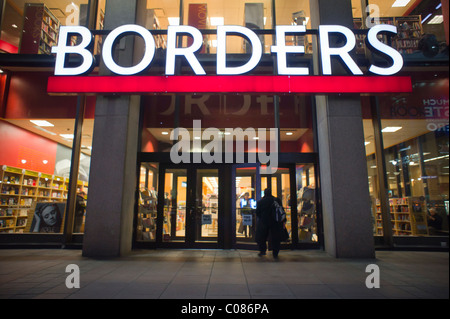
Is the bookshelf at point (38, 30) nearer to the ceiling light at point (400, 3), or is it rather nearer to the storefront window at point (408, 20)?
the storefront window at point (408, 20)

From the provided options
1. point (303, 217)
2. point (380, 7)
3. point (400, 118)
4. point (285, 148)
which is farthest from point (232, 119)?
point (380, 7)

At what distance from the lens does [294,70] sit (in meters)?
6.72

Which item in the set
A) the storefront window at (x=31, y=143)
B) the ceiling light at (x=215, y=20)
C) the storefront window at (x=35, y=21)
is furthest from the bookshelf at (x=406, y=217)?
the storefront window at (x=35, y=21)

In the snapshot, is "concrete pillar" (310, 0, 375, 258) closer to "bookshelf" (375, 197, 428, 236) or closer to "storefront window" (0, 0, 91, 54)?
"bookshelf" (375, 197, 428, 236)

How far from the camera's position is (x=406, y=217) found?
7840 millimetres

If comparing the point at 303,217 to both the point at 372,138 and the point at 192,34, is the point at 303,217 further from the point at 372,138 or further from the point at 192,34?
the point at 192,34

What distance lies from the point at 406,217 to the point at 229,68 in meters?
6.38

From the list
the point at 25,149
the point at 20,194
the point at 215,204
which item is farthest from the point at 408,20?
the point at 20,194

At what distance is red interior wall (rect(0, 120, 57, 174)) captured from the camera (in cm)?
Result: 853

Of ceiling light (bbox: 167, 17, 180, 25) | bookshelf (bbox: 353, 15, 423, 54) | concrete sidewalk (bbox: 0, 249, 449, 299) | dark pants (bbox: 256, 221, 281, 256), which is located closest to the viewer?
concrete sidewalk (bbox: 0, 249, 449, 299)

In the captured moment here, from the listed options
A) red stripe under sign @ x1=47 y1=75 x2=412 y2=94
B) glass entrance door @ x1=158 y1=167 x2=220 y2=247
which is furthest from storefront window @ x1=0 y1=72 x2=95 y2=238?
glass entrance door @ x1=158 y1=167 x2=220 y2=247

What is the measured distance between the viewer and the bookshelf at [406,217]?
744 centimetres

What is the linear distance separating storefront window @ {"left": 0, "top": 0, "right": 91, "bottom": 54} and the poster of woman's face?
15.1 feet

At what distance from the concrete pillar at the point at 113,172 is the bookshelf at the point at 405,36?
256 inches
